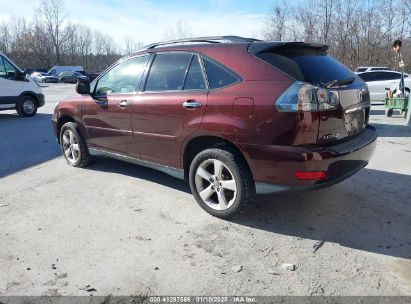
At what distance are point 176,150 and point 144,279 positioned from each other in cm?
160

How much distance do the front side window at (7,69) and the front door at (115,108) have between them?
7.96 m

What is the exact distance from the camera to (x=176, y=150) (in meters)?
4.16

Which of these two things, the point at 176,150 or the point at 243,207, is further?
the point at 176,150

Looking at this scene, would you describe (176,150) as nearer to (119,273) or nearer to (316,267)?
(119,273)

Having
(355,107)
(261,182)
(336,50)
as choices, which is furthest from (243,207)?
(336,50)

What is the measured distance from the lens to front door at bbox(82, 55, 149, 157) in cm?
471

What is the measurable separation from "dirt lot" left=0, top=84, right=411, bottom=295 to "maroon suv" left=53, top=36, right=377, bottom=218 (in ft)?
1.41

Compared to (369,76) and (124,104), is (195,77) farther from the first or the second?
(369,76)

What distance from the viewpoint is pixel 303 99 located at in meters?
3.19

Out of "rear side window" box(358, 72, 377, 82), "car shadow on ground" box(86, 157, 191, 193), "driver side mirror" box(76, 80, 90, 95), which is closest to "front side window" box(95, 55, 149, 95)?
"driver side mirror" box(76, 80, 90, 95)

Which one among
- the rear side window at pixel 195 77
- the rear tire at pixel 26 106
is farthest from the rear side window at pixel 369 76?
the rear side window at pixel 195 77

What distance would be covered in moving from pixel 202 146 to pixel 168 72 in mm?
973

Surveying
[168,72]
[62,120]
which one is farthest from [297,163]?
[62,120]

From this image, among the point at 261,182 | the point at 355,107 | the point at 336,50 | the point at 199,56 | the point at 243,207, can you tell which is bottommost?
the point at 243,207
